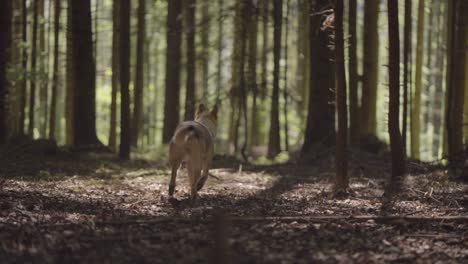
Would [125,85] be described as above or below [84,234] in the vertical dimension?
above

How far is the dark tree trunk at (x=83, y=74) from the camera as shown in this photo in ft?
58.2

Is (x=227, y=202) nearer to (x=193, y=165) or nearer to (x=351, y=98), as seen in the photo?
(x=193, y=165)

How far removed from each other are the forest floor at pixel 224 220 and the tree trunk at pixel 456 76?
3.09 metres

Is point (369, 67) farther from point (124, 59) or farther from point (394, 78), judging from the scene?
point (394, 78)

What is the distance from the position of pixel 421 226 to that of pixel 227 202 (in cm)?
373

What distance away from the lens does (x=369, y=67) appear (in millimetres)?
19875

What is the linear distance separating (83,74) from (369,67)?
9.09 m

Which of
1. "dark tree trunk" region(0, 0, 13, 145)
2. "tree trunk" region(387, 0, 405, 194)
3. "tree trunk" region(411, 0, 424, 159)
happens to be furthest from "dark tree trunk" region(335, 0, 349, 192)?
"tree trunk" region(411, 0, 424, 159)

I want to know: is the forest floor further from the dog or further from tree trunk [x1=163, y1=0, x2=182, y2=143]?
tree trunk [x1=163, y1=0, x2=182, y2=143]

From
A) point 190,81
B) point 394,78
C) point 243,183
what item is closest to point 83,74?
point 190,81

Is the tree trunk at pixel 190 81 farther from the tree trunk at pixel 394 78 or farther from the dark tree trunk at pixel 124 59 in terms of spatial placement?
the tree trunk at pixel 394 78

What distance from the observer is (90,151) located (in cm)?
1756

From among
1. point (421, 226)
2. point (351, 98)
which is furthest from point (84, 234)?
point (351, 98)

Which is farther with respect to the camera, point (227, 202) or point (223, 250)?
point (227, 202)
